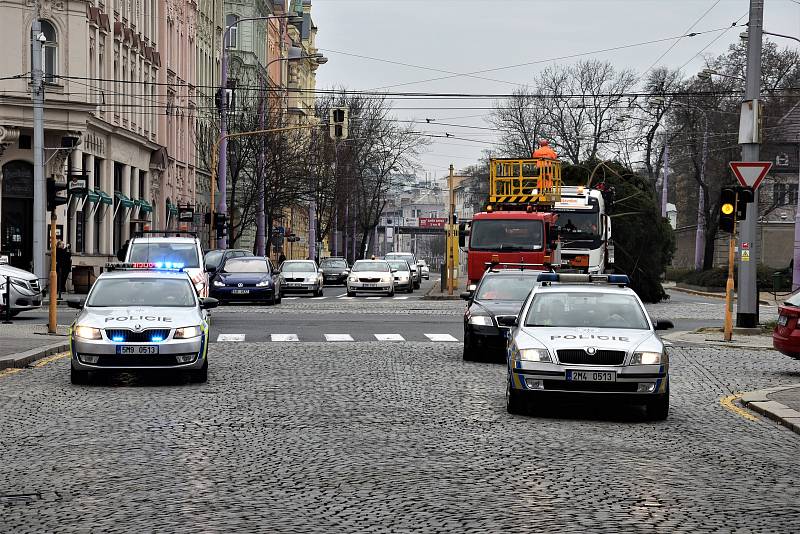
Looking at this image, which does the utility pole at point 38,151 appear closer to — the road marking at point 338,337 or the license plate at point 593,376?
the road marking at point 338,337

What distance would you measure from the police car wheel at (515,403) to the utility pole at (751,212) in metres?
15.2

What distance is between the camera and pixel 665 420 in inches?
595

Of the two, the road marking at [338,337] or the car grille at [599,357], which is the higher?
the car grille at [599,357]

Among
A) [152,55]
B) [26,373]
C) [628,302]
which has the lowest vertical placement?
[26,373]

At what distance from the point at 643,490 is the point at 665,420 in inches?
198

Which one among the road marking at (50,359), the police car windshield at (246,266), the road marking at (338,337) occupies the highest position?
the police car windshield at (246,266)

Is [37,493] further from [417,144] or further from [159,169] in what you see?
[417,144]

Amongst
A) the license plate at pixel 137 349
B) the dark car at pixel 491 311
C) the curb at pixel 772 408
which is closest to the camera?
the curb at pixel 772 408

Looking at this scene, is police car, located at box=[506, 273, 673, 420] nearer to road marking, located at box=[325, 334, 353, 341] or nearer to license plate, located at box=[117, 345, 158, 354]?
license plate, located at box=[117, 345, 158, 354]

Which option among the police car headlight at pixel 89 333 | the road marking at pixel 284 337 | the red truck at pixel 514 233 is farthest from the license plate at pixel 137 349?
the red truck at pixel 514 233

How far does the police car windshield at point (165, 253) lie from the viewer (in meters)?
34.1

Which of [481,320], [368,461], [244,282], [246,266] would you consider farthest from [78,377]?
[246,266]

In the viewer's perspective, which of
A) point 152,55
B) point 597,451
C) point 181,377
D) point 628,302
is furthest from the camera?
point 152,55

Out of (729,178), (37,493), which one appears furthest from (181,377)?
(729,178)
